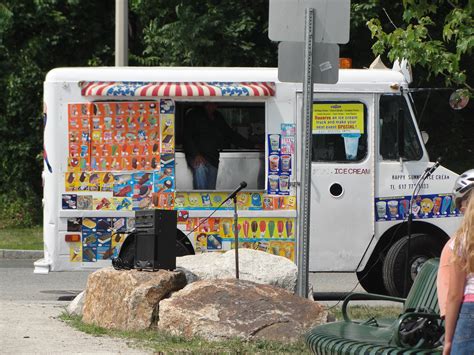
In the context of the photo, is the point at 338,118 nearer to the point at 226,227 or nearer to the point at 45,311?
the point at 226,227

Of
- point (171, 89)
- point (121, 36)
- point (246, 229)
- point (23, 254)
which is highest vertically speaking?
point (121, 36)

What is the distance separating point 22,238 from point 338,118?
31.3 feet

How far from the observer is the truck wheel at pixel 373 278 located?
13164 mm

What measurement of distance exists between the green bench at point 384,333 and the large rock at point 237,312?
1.08 meters

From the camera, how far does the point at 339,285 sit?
1498 cm

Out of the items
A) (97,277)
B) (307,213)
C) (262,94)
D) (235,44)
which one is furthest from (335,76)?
(235,44)

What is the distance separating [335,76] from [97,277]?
9.01ft

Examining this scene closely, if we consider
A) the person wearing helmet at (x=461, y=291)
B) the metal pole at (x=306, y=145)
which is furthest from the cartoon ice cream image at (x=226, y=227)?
the person wearing helmet at (x=461, y=291)

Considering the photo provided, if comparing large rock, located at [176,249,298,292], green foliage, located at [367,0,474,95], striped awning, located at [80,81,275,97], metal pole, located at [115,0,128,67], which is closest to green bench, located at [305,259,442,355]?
large rock, located at [176,249,298,292]

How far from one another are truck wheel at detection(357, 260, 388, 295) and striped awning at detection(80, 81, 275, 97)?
2.33 metres

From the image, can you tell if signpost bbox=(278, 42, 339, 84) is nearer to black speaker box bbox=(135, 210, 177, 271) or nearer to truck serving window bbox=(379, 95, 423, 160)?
black speaker box bbox=(135, 210, 177, 271)

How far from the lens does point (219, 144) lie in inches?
515

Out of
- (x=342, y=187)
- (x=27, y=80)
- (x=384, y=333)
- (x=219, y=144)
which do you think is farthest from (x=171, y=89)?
(x=27, y=80)

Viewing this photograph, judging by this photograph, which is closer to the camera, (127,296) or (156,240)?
(127,296)
